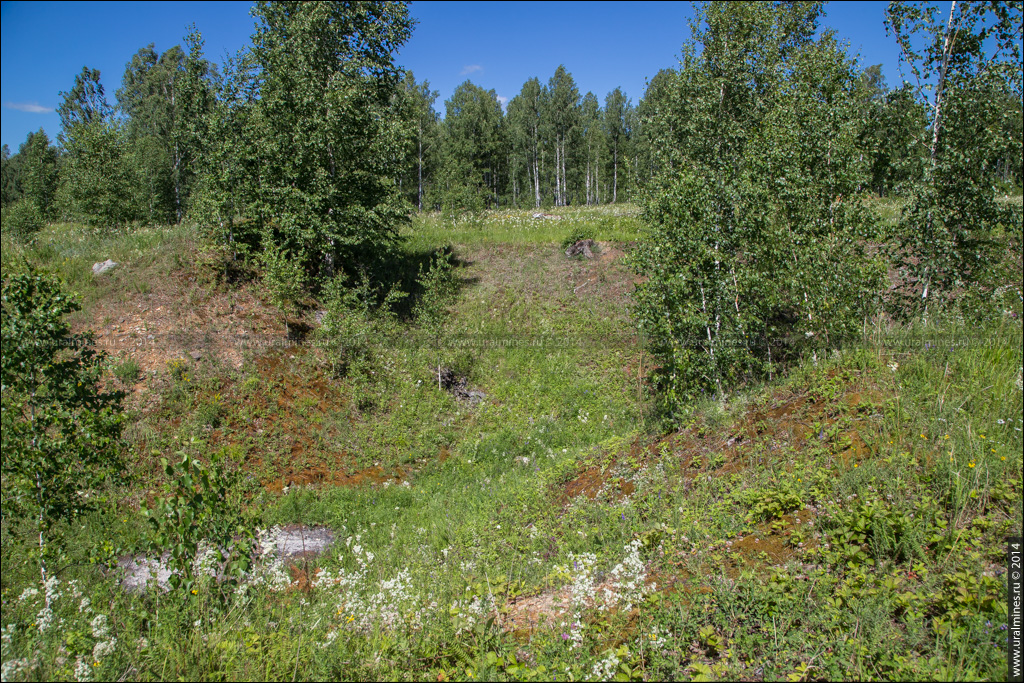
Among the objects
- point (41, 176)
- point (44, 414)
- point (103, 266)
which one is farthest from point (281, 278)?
point (41, 176)

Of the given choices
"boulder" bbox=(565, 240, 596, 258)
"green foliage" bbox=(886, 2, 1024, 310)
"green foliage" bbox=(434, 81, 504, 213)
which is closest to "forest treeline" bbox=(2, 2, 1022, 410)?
"green foliage" bbox=(886, 2, 1024, 310)

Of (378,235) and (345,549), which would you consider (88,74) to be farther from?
(345,549)

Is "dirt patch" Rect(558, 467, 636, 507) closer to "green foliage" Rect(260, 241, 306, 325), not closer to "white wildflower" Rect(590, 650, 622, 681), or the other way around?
"white wildflower" Rect(590, 650, 622, 681)

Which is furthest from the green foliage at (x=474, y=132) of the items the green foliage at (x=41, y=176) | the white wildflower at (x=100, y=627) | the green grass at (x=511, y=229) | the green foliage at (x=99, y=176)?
the white wildflower at (x=100, y=627)

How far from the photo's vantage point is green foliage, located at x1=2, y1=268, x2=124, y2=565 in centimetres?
471

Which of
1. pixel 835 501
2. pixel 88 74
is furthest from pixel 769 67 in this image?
pixel 88 74

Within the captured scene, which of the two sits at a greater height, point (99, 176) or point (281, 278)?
point (99, 176)

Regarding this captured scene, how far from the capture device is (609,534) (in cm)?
543

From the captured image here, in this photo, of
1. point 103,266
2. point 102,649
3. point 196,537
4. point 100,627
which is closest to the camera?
point 102,649

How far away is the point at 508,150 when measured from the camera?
49.9 metres

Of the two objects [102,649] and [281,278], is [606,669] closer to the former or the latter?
[102,649]

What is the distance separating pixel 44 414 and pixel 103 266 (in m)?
10.3

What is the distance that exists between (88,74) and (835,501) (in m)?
57.1

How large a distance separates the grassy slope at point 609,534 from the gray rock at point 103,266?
12.9 ft
